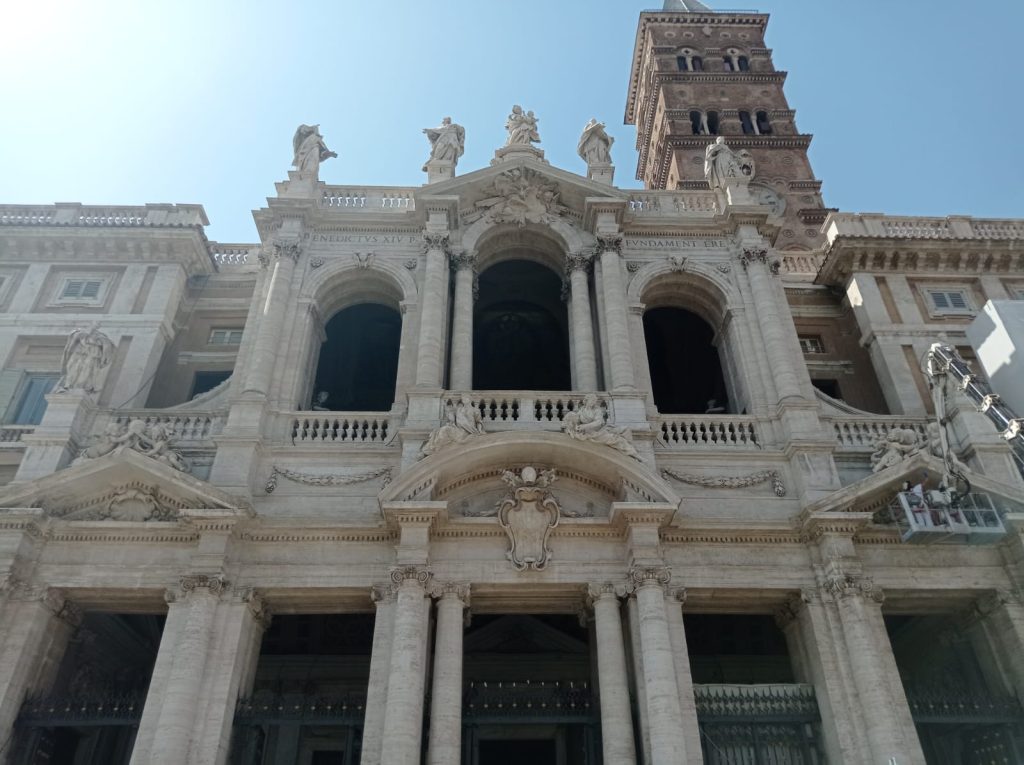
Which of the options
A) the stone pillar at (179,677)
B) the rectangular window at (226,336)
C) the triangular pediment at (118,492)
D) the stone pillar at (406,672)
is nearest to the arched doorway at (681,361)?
the stone pillar at (406,672)

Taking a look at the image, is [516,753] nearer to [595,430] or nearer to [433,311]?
[595,430]

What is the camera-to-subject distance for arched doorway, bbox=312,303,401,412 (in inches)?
868

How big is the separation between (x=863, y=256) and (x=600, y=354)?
9.27m

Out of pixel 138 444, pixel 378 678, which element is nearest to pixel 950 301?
pixel 378 678

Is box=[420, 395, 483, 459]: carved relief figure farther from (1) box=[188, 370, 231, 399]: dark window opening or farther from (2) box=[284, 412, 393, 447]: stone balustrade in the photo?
(1) box=[188, 370, 231, 399]: dark window opening

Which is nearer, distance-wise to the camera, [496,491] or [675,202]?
[496,491]

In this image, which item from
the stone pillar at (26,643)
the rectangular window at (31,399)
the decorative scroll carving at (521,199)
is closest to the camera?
the stone pillar at (26,643)

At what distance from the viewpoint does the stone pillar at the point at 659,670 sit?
40.3 feet

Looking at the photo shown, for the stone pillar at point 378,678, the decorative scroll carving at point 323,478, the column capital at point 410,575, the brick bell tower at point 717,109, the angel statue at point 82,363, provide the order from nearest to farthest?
the stone pillar at point 378,678
the column capital at point 410,575
the decorative scroll carving at point 323,478
the angel statue at point 82,363
the brick bell tower at point 717,109

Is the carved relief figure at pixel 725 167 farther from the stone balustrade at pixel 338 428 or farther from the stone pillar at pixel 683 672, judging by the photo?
the stone pillar at pixel 683 672

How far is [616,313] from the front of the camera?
17.9 meters

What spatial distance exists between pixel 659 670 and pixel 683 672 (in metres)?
0.64

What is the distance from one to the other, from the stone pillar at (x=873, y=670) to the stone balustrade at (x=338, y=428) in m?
9.18

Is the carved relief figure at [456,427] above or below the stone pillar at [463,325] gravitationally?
below
